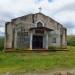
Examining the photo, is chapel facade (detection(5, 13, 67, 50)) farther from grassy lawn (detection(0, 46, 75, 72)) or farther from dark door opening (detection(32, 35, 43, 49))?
grassy lawn (detection(0, 46, 75, 72))

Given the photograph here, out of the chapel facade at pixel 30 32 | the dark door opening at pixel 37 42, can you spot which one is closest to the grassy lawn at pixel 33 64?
the chapel facade at pixel 30 32

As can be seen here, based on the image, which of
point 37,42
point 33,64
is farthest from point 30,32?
point 33,64

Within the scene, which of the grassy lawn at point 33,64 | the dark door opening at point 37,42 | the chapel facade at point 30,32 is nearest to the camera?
the grassy lawn at point 33,64

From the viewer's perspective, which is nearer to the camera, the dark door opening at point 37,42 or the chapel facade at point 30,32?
the chapel facade at point 30,32

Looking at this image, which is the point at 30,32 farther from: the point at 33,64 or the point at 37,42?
the point at 33,64

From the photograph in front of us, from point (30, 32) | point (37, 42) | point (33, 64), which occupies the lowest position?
point (33, 64)

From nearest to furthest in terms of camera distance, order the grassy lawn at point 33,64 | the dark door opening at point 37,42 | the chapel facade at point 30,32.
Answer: the grassy lawn at point 33,64, the chapel facade at point 30,32, the dark door opening at point 37,42

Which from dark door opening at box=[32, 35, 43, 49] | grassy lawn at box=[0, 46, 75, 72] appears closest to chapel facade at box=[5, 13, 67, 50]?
dark door opening at box=[32, 35, 43, 49]

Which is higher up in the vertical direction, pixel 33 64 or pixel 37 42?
pixel 37 42

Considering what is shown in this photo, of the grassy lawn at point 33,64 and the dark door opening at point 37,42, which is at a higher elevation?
the dark door opening at point 37,42

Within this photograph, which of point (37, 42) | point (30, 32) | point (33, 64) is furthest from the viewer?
point (37, 42)

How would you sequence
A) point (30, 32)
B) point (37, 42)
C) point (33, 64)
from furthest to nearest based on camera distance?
point (37, 42) < point (30, 32) < point (33, 64)

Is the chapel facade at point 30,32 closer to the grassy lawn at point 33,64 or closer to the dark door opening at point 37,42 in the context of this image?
the dark door opening at point 37,42

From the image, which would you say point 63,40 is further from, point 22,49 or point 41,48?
point 22,49
